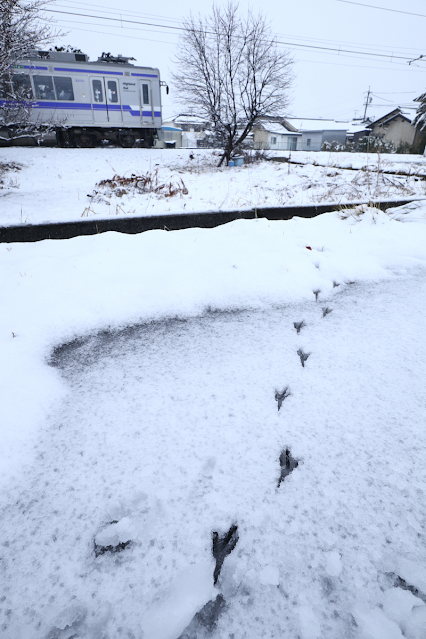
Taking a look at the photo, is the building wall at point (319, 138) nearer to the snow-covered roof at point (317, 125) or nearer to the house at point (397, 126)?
the snow-covered roof at point (317, 125)

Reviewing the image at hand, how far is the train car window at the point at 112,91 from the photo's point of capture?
40.1 ft

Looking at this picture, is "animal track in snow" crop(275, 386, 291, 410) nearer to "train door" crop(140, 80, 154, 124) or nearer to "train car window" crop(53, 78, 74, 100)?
"train car window" crop(53, 78, 74, 100)

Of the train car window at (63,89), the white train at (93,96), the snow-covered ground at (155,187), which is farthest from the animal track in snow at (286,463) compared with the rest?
the train car window at (63,89)

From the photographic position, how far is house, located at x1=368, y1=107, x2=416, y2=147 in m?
31.4

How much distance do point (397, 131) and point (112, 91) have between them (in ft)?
105

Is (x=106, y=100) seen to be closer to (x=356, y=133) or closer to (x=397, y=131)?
(x=397, y=131)

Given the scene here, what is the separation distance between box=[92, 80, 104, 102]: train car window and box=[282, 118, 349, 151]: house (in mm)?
30218

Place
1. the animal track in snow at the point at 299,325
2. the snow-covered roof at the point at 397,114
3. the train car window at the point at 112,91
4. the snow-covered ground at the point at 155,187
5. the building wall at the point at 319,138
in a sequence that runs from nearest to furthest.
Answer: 1. the animal track in snow at the point at 299,325
2. the snow-covered ground at the point at 155,187
3. the train car window at the point at 112,91
4. the snow-covered roof at the point at 397,114
5. the building wall at the point at 319,138

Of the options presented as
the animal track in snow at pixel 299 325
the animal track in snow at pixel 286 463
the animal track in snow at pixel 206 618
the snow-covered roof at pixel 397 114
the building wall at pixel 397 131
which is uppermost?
the snow-covered roof at pixel 397 114

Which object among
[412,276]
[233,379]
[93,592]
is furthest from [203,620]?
[412,276]

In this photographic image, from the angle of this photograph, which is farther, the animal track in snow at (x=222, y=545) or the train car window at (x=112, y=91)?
the train car window at (x=112, y=91)

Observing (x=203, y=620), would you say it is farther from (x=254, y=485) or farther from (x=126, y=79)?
(x=126, y=79)

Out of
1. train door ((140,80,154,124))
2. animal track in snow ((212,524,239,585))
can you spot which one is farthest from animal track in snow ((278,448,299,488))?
train door ((140,80,154,124))

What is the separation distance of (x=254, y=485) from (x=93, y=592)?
1.46 ft
